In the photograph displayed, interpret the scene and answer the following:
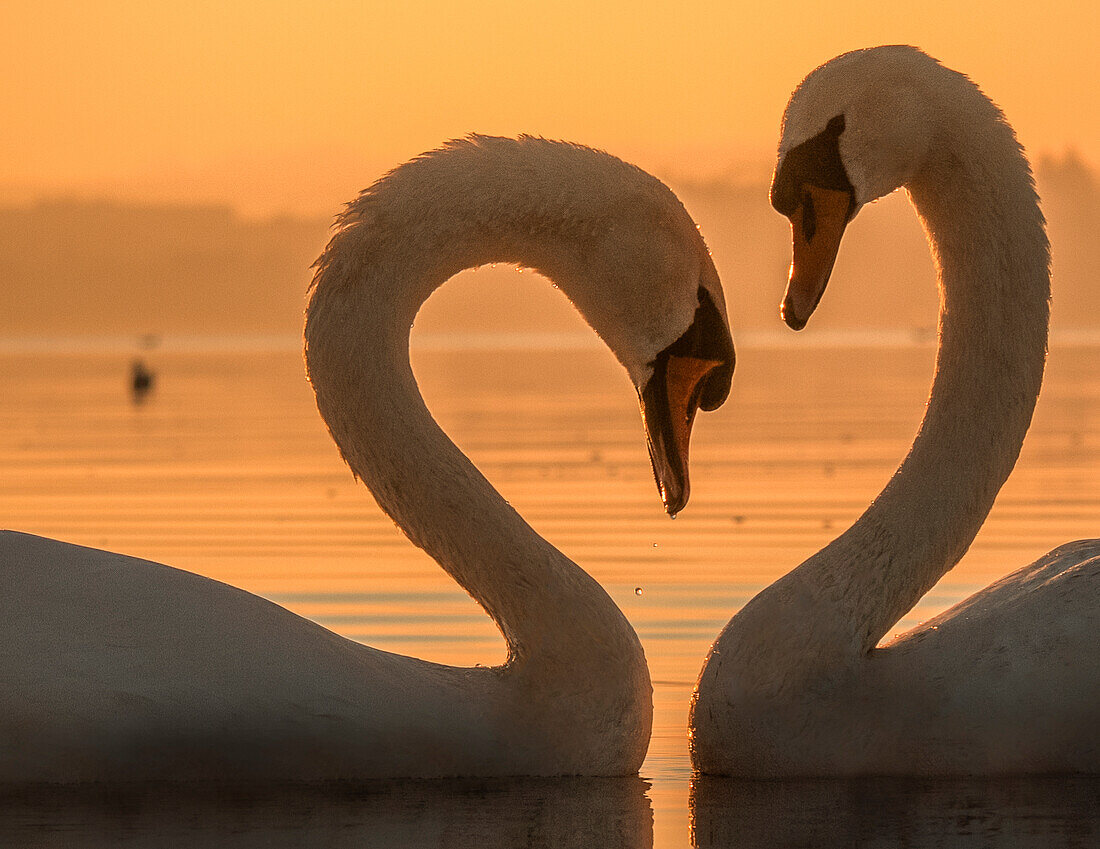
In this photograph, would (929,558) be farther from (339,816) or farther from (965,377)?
(339,816)

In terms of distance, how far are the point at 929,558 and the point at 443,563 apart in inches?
64.9

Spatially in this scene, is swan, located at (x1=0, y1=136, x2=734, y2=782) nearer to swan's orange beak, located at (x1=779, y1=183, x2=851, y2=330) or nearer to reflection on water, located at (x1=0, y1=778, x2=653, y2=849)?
reflection on water, located at (x1=0, y1=778, x2=653, y2=849)

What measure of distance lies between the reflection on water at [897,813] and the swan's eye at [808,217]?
1.75m

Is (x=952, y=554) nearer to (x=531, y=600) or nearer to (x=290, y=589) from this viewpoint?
(x=531, y=600)

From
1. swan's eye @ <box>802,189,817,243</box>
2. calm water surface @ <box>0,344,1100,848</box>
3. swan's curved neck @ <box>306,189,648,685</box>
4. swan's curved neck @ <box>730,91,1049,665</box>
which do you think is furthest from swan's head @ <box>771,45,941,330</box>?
calm water surface @ <box>0,344,1100,848</box>

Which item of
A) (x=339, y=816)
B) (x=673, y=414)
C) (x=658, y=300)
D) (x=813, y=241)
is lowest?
(x=339, y=816)

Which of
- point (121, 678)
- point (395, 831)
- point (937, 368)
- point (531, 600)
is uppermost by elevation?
point (937, 368)

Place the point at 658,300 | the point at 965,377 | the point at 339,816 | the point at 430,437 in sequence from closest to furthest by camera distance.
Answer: the point at 339,816 → the point at 658,300 → the point at 430,437 → the point at 965,377

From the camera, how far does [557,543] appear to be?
13641 mm

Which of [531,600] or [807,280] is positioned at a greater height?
[807,280]

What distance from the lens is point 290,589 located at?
36.6 ft

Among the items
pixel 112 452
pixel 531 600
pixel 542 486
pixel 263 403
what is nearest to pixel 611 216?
pixel 531 600

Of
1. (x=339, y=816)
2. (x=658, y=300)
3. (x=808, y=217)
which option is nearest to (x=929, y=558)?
(x=808, y=217)

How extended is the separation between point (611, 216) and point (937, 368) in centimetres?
142
